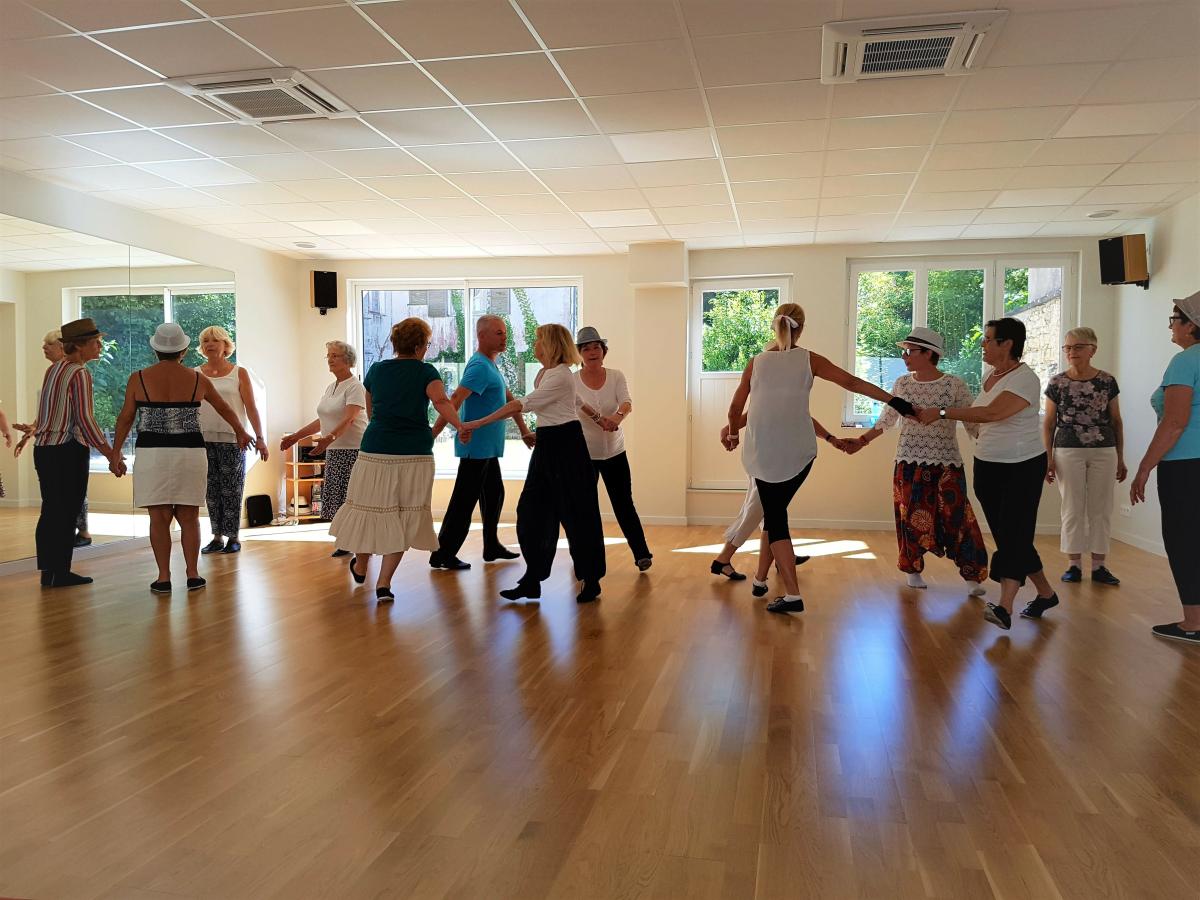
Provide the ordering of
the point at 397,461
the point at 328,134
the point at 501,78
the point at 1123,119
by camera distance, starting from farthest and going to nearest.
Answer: the point at 328,134, the point at 1123,119, the point at 397,461, the point at 501,78

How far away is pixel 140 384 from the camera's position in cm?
503

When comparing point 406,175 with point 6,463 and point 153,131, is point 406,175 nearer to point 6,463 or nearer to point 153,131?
point 153,131

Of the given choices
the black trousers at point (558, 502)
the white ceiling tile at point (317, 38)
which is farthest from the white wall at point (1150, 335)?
the white ceiling tile at point (317, 38)

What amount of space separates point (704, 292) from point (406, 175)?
3880mm

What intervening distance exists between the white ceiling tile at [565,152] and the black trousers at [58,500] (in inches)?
132

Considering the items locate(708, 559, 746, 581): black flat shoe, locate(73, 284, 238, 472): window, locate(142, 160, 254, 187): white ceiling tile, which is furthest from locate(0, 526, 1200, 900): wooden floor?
locate(142, 160, 254, 187): white ceiling tile

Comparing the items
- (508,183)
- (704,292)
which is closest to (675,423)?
(704,292)

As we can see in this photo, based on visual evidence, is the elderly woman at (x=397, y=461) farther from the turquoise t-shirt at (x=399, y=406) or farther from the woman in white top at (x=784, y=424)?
the woman in white top at (x=784, y=424)

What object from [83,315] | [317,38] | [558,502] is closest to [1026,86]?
[558,502]

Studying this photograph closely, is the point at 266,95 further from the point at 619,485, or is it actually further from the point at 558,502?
the point at 619,485

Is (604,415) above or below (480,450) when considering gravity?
above

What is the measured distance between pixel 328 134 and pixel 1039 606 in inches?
187

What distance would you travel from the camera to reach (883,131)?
16.7ft

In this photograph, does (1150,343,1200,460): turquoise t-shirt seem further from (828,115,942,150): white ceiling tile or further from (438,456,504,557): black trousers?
(438,456,504,557): black trousers
